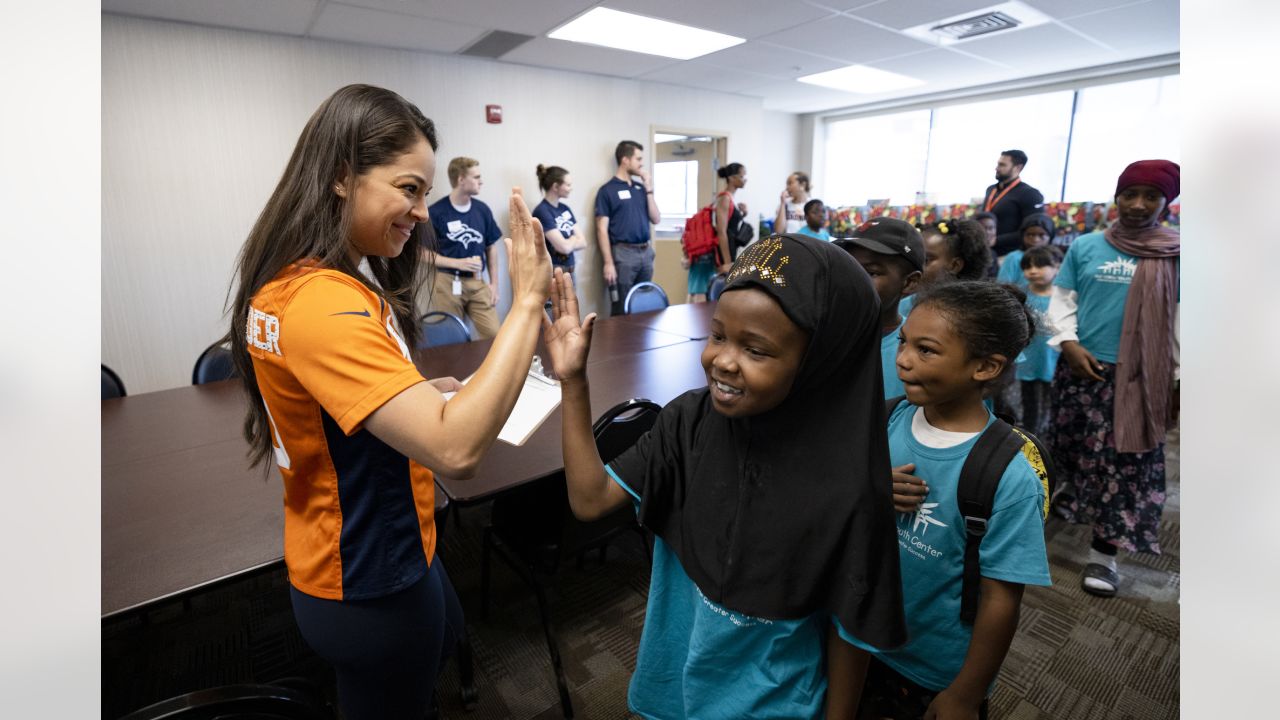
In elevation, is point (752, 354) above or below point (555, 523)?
above

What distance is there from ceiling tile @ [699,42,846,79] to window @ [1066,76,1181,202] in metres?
2.67

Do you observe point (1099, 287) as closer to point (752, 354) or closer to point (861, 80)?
point (752, 354)

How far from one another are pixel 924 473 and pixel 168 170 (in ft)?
16.1

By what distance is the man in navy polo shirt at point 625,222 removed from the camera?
5637 millimetres

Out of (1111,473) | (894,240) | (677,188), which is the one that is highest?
(677,188)

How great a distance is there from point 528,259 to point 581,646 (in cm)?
160

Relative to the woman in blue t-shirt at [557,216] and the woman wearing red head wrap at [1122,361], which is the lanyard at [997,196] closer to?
the woman wearing red head wrap at [1122,361]

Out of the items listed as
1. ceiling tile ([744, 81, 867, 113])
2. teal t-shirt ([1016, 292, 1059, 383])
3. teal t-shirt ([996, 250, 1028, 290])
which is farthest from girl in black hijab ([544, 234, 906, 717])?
ceiling tile ([744, 81, 867, 113])

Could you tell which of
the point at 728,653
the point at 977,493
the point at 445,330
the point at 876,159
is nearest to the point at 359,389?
the point at 728,653

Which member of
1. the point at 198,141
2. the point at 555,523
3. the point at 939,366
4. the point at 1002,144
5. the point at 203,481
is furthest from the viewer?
the point at 1002,144

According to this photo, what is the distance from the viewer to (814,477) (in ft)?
2.72

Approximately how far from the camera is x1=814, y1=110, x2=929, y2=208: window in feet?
25.3

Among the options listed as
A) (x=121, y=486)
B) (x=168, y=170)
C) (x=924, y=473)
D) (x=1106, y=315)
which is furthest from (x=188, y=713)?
(x=168, y=170)
